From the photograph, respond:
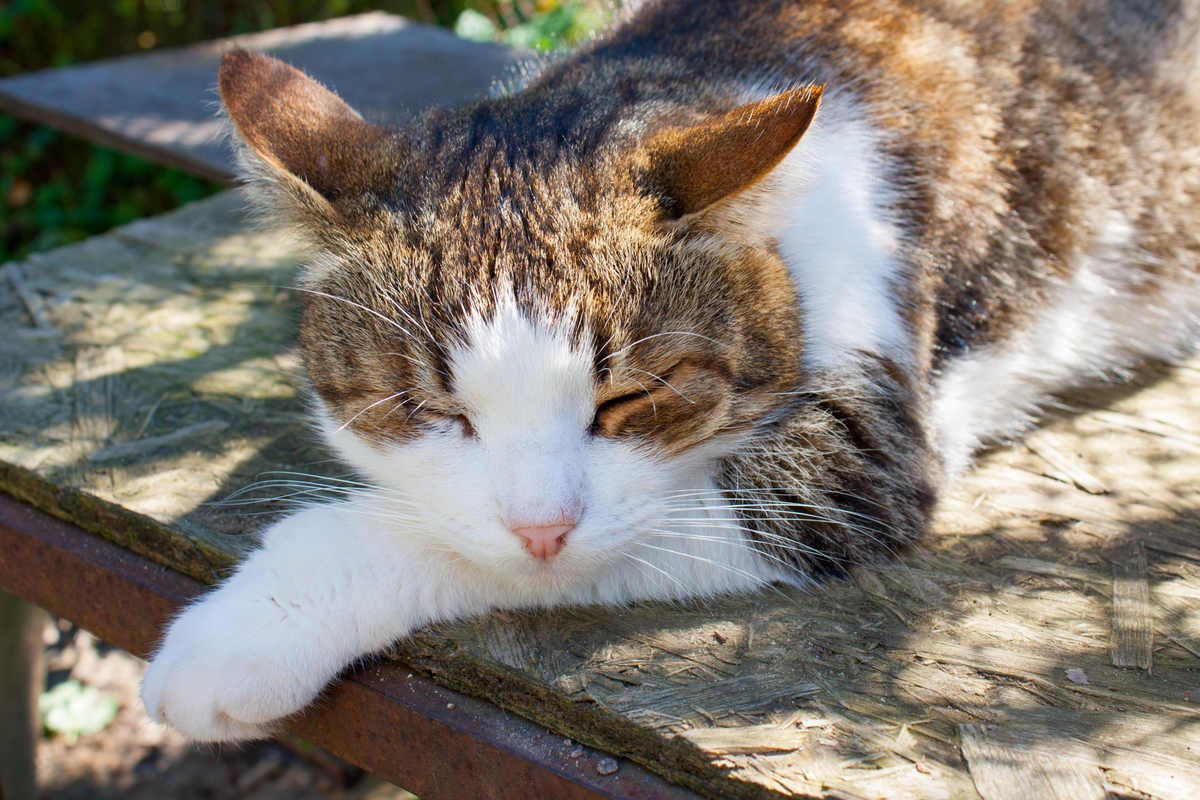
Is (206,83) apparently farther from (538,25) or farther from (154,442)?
(154,442)

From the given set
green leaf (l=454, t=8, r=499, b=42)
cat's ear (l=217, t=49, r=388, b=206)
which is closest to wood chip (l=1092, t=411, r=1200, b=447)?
cat's ear (l=217, t=49, r=388, b=206)

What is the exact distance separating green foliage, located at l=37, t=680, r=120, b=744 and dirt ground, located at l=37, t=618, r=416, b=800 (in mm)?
50

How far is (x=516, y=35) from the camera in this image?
6348 mm

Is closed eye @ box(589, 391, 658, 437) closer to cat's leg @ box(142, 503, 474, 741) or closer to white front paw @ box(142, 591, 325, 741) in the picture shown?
cat's leg @ box(142, 503, 474, 741)

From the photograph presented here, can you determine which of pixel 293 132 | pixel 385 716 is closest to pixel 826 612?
pixel 385 716

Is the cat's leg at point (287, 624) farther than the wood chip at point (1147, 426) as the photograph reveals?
No

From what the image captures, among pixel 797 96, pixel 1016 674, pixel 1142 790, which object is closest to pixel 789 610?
pixel 1016 674

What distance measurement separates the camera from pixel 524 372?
154cm

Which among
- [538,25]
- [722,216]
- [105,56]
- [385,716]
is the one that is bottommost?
[385,716]

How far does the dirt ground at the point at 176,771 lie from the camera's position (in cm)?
362

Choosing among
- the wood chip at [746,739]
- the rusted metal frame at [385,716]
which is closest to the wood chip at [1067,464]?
the wood chip at [746,739]

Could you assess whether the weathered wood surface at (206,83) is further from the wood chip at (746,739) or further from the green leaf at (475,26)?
the wood chip at (746,739)

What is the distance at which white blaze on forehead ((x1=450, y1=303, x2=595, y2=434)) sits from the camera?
5.05 ft

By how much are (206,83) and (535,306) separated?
4158mm
